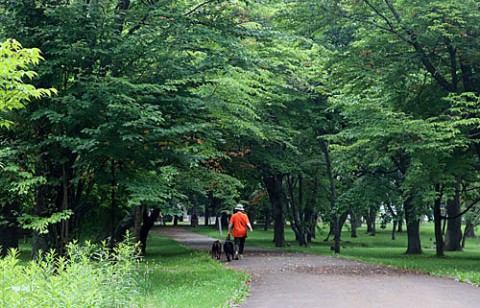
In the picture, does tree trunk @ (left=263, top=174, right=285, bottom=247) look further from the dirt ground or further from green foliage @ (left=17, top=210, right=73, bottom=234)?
green foliage @ (left=17, top=210, right=73, bottom=234)

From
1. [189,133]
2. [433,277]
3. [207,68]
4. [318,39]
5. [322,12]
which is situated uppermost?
[318,39]

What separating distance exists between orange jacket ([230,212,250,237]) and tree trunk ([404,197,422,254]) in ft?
29.3

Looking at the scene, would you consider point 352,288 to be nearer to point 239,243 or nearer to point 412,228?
point 239,243

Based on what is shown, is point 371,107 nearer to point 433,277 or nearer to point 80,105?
point 433,277

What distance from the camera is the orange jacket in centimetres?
1902

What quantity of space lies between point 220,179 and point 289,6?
6184mm

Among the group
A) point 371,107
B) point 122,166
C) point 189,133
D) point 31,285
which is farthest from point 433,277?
point 31,285

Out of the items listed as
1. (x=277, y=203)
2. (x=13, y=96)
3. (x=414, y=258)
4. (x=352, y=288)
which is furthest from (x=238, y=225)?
(x=13, y=96)

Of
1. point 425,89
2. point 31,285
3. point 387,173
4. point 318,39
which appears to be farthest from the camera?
point 318,39

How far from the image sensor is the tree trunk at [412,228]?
24638 millimetres

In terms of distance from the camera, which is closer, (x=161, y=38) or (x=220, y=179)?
(x=161, y=38)

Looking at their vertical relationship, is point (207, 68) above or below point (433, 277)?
above

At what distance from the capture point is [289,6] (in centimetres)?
1653

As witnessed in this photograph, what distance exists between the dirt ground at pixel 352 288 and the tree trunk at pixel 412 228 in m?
9.10
